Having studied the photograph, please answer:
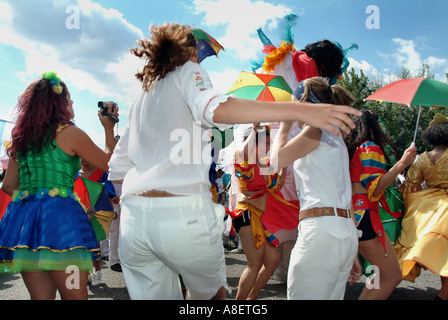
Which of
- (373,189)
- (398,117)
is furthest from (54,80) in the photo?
(398,117)

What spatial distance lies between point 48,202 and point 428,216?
3.59 m

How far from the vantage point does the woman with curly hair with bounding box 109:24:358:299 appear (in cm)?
160

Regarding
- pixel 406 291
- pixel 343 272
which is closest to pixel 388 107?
pixel 406 291

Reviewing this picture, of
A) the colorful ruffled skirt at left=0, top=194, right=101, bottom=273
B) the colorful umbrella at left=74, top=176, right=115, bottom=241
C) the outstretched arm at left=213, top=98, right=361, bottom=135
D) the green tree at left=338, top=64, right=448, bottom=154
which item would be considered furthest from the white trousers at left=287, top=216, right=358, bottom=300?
the green tree at left=338, top=64, right=448, bottom=154

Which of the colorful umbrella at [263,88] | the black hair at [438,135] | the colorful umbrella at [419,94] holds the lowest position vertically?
the black hair at [438,135]

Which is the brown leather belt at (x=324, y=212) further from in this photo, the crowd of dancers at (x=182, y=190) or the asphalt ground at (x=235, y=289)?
the asphalt ground at (x=235, y=289)

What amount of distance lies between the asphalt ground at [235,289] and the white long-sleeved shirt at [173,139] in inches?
125

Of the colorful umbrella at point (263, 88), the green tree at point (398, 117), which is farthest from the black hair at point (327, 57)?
the green tree at point (398, 117)

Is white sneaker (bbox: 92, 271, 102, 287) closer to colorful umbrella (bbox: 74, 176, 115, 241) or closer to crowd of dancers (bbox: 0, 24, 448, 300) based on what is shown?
colorful umbrella (bbox: 74, 176, 115, 241)

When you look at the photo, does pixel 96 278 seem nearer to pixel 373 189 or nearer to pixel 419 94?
pixel 373 189

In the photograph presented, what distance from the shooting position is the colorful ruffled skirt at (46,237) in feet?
7.37

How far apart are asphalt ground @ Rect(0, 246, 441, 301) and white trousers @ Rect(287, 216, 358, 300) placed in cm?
247

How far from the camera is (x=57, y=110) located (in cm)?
250

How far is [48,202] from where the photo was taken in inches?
92.2
